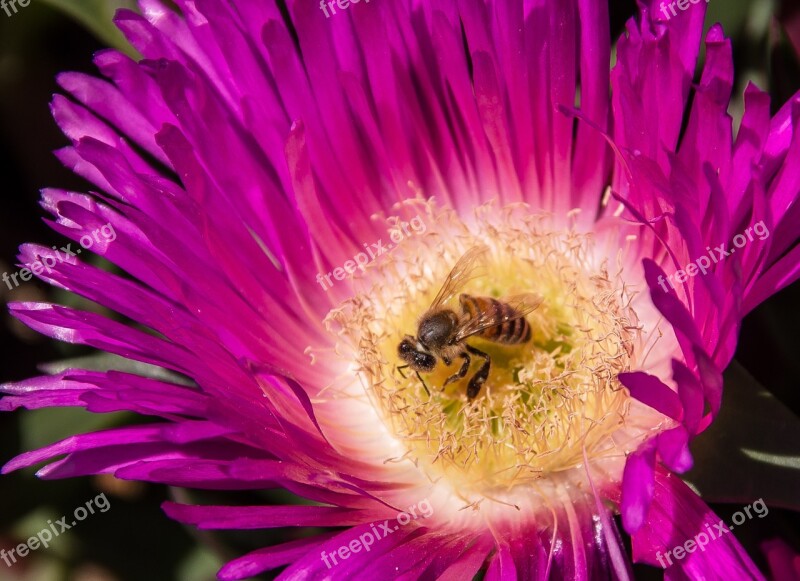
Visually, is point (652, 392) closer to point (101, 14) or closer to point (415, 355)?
point (415, 355)

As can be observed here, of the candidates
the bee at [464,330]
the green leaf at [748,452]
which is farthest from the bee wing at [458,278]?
the green leaf at [748,452]

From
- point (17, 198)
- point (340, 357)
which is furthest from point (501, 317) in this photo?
point (17, 198)

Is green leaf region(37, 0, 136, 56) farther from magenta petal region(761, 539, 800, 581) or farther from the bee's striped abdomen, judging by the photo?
magenta petal region(761, 539, 800, 581)

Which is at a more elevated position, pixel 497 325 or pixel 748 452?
pixel 497 325

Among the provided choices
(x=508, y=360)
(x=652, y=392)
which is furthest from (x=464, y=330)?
(x=652, y=392)

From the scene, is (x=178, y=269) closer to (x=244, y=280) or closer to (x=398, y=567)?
(x=244, y=280)

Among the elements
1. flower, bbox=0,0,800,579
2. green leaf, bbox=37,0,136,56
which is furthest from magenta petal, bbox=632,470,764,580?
green leaf, bbox=37,0,136,56

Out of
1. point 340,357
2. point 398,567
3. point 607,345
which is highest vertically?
point 340,357
